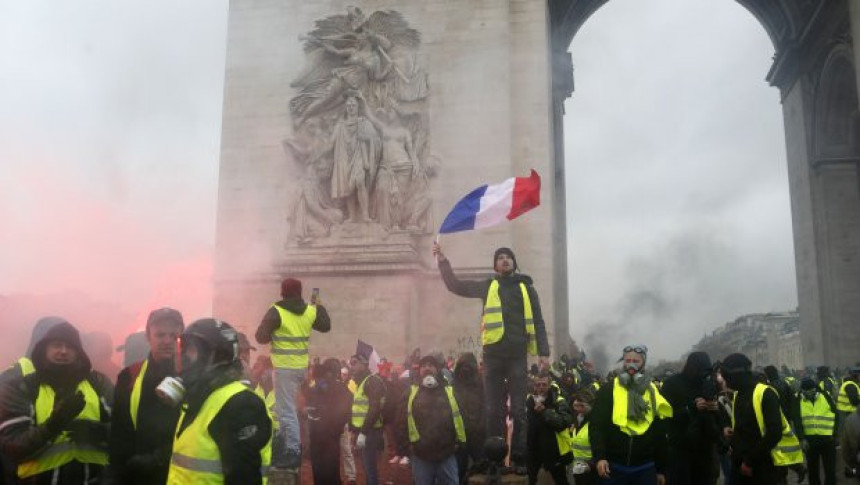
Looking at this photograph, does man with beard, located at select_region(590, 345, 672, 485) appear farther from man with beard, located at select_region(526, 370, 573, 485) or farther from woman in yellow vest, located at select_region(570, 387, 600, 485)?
man with beard, located at select_region(526, 370, 573, 485)

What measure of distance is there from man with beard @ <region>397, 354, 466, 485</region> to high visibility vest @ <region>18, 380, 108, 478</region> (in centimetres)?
312

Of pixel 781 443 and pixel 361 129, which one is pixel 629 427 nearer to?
pixel 781 443

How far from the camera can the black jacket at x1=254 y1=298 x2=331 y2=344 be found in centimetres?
811

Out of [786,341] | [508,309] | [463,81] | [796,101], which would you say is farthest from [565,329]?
[786,341]

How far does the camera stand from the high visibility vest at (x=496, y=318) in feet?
25.0

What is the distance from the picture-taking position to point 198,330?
4.32 m

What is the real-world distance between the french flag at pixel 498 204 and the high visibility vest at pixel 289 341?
187cm

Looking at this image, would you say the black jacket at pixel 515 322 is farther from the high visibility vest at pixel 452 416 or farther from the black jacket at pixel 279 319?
the black jacket at pixel 279 319

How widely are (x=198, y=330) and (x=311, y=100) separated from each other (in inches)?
621

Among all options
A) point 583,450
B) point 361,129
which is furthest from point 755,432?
point 361,129

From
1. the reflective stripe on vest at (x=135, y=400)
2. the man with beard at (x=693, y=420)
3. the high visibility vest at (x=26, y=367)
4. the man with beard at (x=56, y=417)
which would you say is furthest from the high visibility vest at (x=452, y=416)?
the high visibility vest at (x=26, y=367)

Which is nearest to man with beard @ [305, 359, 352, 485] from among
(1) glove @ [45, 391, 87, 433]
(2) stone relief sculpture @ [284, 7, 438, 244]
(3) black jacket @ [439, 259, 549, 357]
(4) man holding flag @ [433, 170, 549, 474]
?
(4) man holding flag @ [433, 170, 549, 474]

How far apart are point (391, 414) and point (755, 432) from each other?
4598mm

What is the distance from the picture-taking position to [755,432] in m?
7.19
